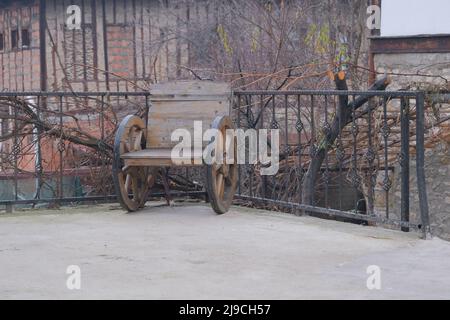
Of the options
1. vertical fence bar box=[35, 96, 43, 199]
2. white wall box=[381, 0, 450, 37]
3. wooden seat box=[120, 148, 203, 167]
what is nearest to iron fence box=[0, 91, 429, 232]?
vertical fence bar box=[35, 96, 43, 199]

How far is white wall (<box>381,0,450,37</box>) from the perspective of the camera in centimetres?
1081

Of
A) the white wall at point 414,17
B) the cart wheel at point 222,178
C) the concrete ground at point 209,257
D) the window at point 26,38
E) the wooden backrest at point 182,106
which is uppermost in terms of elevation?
the window at point 26,38

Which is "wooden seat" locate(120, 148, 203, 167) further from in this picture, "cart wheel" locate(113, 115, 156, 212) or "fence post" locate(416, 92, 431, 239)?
"fence post" locate(416, 92, 431, 239)

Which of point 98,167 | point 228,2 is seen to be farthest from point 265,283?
point 228,2

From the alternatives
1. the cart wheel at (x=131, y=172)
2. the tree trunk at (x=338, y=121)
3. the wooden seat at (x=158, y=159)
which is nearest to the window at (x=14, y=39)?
the tree trunk at (x=338, y=121)

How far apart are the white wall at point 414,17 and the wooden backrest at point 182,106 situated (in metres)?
5.09

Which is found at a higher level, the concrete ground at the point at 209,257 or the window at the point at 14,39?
the window at the point at 14,39

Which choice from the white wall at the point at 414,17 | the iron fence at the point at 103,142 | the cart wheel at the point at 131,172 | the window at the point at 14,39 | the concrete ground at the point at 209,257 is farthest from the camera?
Answer: the window at the point at 14,39

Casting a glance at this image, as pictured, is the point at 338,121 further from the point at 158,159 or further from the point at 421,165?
the point at 158,159

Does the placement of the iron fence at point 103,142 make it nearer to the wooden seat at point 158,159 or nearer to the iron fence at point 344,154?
the iron fence at point 344,154

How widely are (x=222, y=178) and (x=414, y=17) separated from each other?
18.6 ft

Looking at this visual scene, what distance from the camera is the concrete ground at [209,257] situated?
13.3ft

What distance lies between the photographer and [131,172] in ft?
21.2

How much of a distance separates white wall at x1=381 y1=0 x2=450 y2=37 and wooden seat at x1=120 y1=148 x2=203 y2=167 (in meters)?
5.70
